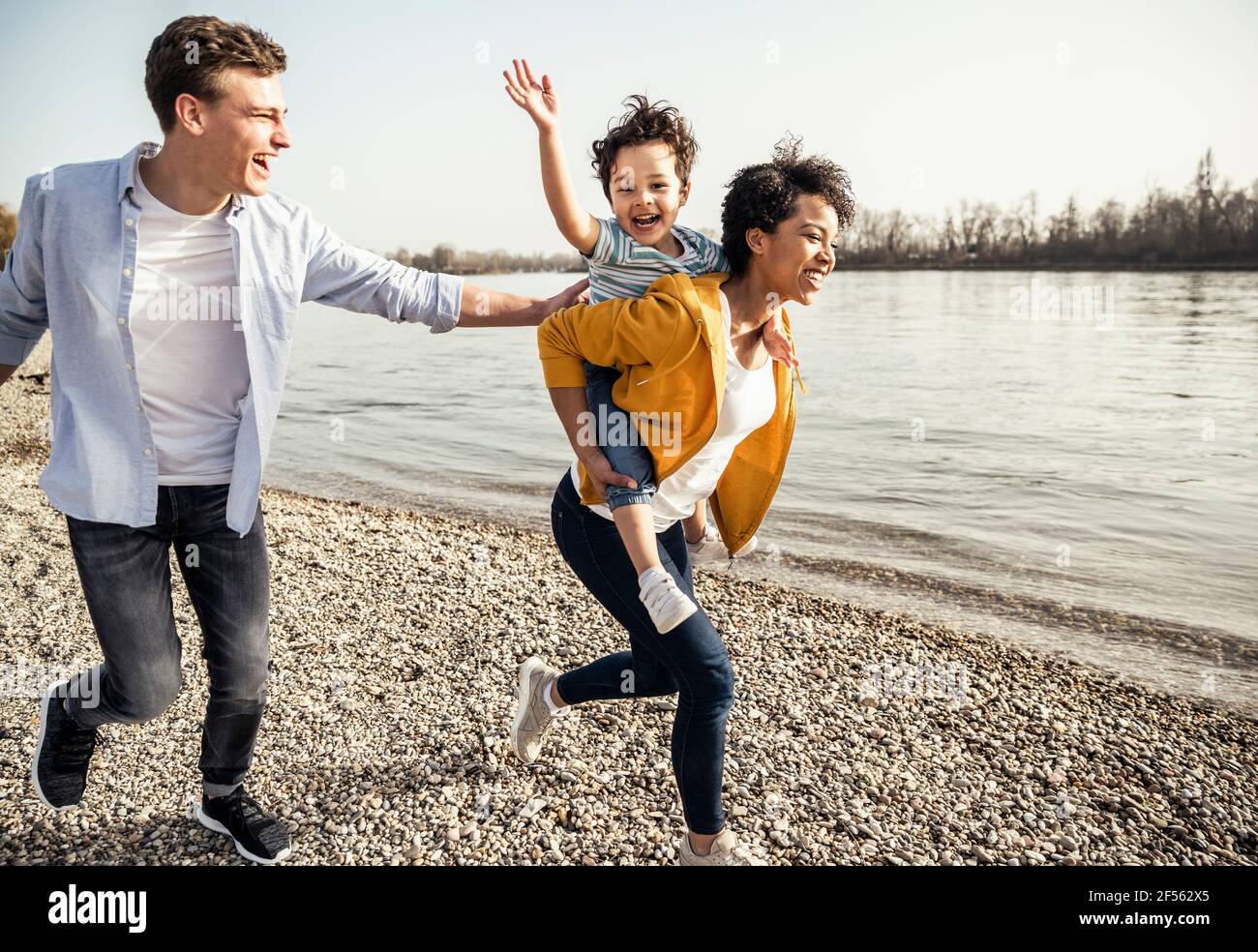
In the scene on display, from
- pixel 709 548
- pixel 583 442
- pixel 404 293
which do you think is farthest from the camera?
pixel 709 548

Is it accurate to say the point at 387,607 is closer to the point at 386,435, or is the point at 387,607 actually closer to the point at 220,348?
the point at 220,348

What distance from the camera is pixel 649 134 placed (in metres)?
3.42

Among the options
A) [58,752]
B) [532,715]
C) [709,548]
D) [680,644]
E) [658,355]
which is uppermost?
[658,355]

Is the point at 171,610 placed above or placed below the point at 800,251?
below

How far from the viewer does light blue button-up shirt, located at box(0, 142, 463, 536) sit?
2.91 m

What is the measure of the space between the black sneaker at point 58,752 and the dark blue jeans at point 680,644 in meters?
2.16

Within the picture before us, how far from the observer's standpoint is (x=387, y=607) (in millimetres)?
6785

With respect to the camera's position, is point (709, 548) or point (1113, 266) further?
point (1113, 266)

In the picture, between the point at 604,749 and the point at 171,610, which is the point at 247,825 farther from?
the point at 604,749

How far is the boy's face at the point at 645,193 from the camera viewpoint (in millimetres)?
3342

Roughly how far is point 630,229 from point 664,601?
4.63 feet

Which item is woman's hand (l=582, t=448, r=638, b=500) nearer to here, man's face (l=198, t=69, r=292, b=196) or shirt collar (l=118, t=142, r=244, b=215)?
man's face (l=198, t=69, r=292, b=196)

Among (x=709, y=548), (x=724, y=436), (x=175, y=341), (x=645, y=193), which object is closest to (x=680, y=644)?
A: (x=724, y=436)

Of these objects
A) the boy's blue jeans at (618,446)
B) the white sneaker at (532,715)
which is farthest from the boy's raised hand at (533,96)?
the white sneaker at (532,715)
